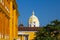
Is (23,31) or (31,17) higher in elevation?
(31,17)

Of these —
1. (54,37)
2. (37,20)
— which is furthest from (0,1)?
(37,20)

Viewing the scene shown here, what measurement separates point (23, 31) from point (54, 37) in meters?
22.0

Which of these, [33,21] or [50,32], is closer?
[50,32]

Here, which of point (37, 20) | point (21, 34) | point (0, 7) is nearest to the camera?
point (0, 7)

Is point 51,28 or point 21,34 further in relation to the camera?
point 21,34

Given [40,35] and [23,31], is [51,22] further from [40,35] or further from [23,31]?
[23,31]

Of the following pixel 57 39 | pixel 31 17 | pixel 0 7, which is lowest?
pixel 57 39

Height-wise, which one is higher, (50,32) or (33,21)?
(33,21)

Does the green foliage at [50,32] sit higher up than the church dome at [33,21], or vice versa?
the church dome at [33,21]

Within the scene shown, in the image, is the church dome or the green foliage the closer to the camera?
the green foliage

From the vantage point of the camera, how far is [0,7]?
2144 centimetres

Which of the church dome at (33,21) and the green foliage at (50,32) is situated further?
the church dome at (33,21)

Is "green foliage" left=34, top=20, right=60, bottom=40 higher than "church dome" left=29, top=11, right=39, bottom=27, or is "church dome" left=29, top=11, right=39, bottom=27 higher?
"church dome" left=29, top=11, right=39, bottom=27

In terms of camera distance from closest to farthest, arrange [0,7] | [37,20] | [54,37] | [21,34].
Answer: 1. [0,7]
2. [54,37]
3. [21,34]
4. [37,20]
